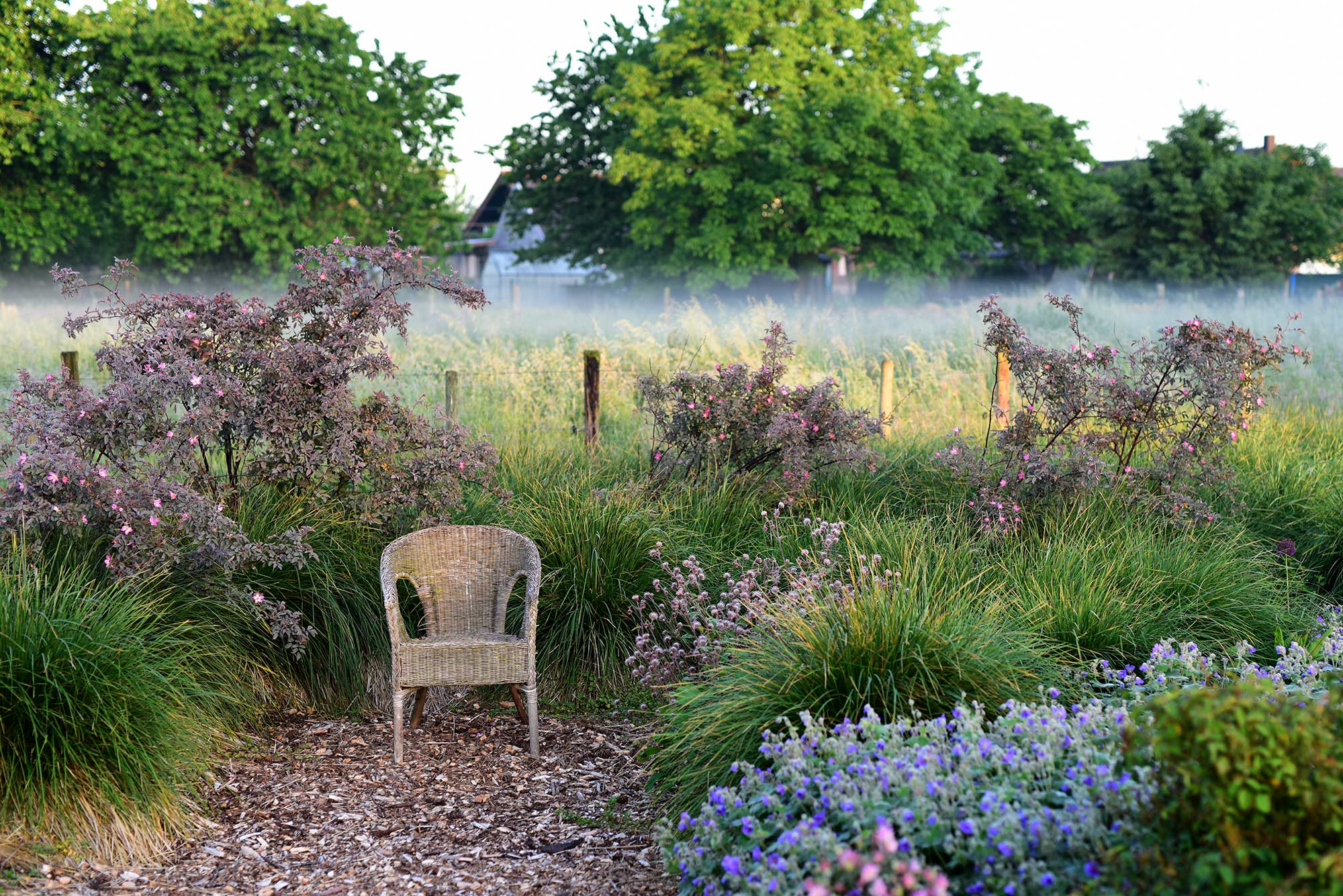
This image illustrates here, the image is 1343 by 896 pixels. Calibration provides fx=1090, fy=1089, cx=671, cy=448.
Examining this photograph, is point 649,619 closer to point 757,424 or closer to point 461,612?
point 461,612

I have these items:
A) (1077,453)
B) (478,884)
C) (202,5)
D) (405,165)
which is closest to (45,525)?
(478,884)

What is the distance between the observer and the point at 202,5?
93.1 feet

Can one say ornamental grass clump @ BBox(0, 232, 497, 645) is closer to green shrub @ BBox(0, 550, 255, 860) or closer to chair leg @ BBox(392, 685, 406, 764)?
green shrub @ BBox(0, 550, 255, 860)

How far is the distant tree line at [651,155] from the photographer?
2633cm

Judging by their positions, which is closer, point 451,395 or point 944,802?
point 944,802

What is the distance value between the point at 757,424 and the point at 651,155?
2186 cm

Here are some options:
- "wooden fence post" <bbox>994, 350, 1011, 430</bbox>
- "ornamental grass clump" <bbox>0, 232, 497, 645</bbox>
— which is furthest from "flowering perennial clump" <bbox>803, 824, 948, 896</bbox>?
"wooden fence post" <bbox>994, 350, 1011, 430</bbox>

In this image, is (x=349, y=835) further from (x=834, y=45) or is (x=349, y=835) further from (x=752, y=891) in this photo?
(x=834, y=45)

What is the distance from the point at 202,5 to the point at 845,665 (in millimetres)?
30326

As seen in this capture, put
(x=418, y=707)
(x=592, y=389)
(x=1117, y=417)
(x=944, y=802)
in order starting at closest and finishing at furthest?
(x=944, y=802) < (x=418, y=707) < (x=1117, y=417) < (x=592, y=389)

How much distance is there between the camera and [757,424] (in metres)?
6.87

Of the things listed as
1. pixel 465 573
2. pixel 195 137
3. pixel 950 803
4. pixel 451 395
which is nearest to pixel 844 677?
pixel 950 803

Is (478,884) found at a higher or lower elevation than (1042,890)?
lower

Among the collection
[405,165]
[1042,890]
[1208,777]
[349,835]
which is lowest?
[349,835]
